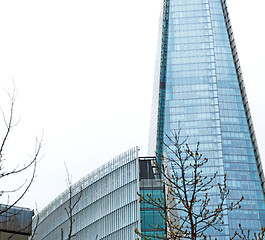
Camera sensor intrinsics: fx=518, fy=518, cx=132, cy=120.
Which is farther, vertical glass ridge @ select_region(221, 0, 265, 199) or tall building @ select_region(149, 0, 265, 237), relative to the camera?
vertical glass ridge @ select_region(221, 0, 265, 199)

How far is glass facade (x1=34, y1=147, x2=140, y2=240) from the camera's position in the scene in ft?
230

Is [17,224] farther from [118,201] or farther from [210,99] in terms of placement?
[210,99]

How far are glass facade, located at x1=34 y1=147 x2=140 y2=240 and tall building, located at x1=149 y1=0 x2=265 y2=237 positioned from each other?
54.0 m

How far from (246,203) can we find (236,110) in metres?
25.6

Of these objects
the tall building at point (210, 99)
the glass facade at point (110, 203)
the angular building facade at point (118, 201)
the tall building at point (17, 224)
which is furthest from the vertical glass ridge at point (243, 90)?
the tall building at point (17, 224)

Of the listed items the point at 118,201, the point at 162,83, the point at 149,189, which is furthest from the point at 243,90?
the point at 118,201

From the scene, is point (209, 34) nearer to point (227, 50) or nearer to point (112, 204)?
point (227, 50)

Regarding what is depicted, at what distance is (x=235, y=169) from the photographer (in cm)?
13275

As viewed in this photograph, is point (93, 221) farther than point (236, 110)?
No

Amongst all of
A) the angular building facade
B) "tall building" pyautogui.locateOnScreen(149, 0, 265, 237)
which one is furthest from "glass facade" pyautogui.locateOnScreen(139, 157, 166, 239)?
"tall building" pyautogui.locateOnScreen(149, 0, 265, 237)

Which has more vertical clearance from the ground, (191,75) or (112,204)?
(191,75)

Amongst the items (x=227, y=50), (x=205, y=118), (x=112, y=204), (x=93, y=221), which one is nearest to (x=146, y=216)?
(x=112, y=204)

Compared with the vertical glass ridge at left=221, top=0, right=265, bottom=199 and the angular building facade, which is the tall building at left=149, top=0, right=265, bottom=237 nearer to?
the vertical glass ridge at left=221, top=0, right=265, bottom=199

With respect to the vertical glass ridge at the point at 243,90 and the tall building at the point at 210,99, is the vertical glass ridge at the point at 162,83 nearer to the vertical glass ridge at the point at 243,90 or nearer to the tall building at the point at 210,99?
the tall building at the point at 210,99
